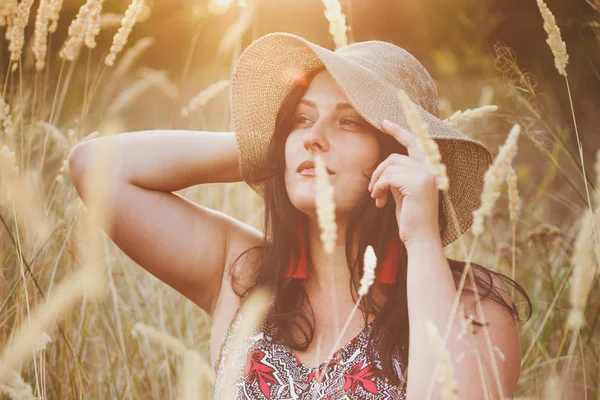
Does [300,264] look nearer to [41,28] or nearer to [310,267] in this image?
[310,267]

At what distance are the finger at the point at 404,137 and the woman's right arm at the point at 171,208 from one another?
62 cm

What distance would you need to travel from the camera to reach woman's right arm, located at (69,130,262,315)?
2.24 metres

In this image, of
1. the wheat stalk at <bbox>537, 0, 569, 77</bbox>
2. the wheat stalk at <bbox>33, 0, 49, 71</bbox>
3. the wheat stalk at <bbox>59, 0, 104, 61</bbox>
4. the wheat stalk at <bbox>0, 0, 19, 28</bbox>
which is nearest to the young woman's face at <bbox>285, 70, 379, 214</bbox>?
the wheat stalk at <bbox>537, 0, 569, 77</bbox>

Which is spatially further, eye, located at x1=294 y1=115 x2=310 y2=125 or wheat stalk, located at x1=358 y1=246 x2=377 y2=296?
eye, located at x1=294 y1=115 x2=310 y2=125

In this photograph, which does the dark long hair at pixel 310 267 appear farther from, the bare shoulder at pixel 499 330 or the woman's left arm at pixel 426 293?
the woman's left arm at pixel 426 293

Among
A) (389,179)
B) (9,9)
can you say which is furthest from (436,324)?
(9,9)

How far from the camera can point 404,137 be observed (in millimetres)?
1935

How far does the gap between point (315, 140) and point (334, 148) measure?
0.06 metres

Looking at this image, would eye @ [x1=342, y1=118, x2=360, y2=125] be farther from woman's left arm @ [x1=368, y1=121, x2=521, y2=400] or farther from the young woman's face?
woman's left arm @ [x1=368, y1=121, x2=521, y2=400]

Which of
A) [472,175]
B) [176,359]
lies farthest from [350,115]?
[176,359]

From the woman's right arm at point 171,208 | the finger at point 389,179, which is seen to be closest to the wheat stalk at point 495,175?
the finger at point 389,179

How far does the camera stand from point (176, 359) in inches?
101

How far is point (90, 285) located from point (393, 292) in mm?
967

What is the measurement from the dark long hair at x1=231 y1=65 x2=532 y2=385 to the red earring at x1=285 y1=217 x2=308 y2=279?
13 millimetres
